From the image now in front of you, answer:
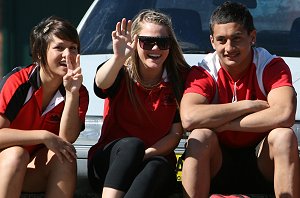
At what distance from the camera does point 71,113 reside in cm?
512

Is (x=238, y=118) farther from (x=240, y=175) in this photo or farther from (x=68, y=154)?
(x=68, y=154)

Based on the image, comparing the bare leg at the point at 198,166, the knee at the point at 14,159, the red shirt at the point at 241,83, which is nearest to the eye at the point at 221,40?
the red shirt at the point at 241,83

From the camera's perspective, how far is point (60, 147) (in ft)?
16.4

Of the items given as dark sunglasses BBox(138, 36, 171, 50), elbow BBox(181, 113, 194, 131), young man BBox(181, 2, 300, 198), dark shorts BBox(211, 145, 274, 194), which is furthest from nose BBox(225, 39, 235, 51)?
dark shorts BBox(211, 145, 274, 194)

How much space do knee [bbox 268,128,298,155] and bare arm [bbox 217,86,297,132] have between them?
87 mm

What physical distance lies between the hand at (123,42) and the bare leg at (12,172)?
81 cm

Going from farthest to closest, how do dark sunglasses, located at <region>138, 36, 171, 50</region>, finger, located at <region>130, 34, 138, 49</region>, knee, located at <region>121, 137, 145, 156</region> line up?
dark sunglasses, located at <region>138, 36, 171, 50</region> < finger, located at <region>130, 34, 138, 49</region> < knee, located at <region>121, 137, 145, 156</region>

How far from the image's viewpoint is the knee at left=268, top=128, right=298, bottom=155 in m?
4.82

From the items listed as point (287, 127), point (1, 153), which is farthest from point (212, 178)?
point (1, 153)

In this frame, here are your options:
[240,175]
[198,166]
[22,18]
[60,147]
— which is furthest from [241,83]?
[22,18]

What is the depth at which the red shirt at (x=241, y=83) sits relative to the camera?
5.18 metres

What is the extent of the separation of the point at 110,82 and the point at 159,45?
1.23ft

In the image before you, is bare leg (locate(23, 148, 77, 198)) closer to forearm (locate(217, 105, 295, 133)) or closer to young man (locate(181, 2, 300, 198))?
young man (locate(181, 2, 300, 198))

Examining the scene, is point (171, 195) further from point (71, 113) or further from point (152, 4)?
point (152, 4)
